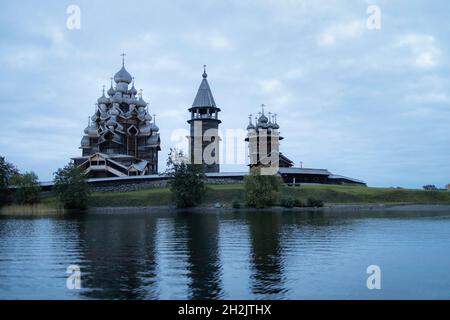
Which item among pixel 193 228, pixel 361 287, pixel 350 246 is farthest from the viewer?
pixel 193 228

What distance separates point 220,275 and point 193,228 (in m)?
22.8

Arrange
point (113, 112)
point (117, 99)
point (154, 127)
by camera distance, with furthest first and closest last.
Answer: point (154, 127), point (117, 99), point (113, 112)

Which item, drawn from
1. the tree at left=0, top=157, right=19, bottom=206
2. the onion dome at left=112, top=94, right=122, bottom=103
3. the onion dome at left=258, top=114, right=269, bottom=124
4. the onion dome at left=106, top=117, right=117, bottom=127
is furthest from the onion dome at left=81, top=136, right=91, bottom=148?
the onion dome at left=258, top=114, right=269, bottom=124

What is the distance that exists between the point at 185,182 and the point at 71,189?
19040 millimetres

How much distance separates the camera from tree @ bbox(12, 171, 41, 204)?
248ft

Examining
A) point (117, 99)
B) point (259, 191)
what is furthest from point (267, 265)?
point (117, 99)

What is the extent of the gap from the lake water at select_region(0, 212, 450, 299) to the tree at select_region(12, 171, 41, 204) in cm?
3896

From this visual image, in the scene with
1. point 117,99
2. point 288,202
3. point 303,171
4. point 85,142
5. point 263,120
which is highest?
point 117,99

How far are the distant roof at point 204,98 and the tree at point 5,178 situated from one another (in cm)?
4040

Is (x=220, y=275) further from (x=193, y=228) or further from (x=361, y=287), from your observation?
(x=193, y=228)

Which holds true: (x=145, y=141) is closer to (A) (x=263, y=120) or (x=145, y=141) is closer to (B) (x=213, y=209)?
(A) (x=263, y=120)

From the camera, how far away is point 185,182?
7312 cm

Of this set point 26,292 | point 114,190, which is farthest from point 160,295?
point 114,190
